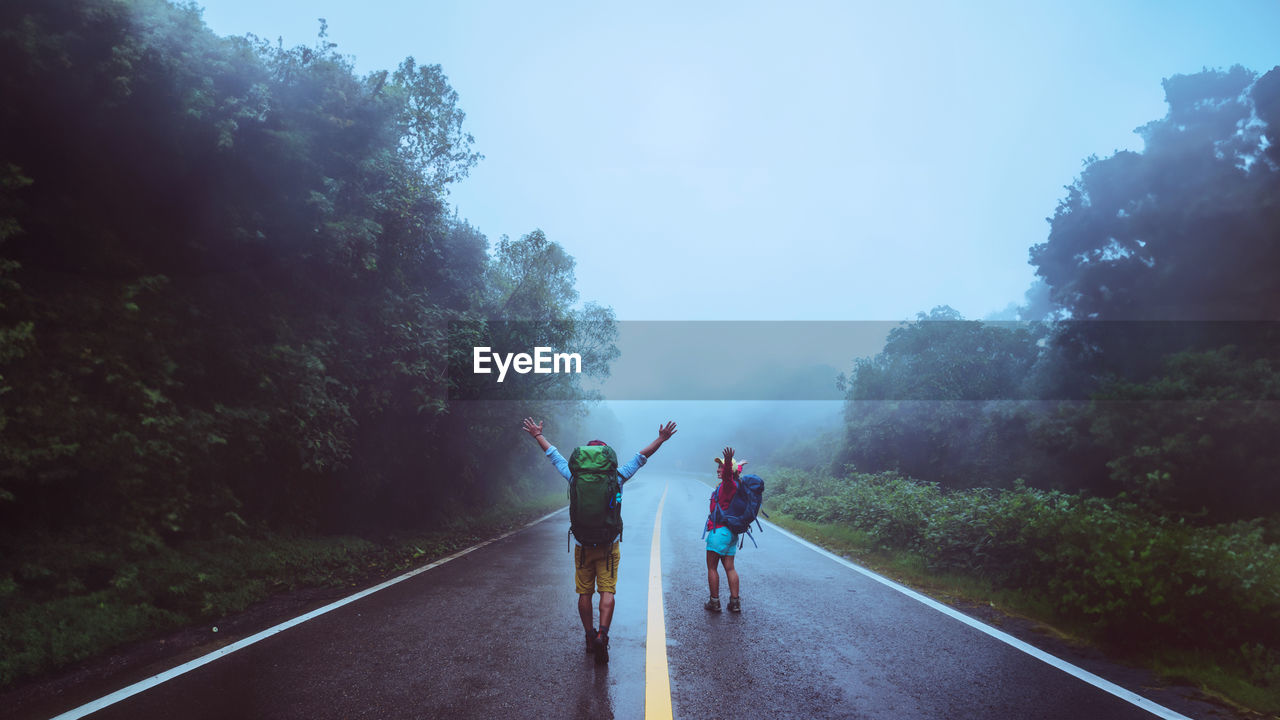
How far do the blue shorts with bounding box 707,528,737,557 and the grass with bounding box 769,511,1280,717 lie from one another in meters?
2.77

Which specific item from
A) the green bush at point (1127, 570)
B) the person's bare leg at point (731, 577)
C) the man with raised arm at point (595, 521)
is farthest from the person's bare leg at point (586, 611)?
the green bush at point (1127, 570)

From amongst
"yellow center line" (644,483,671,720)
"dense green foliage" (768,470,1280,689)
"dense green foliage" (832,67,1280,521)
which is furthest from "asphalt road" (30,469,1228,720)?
"dense green foliage" (832,67,1280,521)

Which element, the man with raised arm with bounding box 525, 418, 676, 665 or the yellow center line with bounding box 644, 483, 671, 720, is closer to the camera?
the yellow center line with bounding box 644, 483, 671, 720

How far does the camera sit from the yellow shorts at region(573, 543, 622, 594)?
5.32 meters

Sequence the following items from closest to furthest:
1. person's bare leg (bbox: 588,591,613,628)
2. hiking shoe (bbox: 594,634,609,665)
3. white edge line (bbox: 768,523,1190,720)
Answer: white edge line (bbox: 768,523,1190,720)
hiking shoe (bbox: 594,634,609,665)
person's bare leg (bbox: 588,591,613,628)

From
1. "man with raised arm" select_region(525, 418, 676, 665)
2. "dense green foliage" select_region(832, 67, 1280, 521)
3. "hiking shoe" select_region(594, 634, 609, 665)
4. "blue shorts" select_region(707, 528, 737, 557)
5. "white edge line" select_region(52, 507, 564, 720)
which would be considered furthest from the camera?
"dense green foliage" select_region(832, 67, 1280, 521)

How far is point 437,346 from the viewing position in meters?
12.9

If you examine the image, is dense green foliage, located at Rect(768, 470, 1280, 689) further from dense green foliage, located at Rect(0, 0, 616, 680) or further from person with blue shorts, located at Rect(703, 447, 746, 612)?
dense green foliage, located at Rect(0, 0, 616, 680)

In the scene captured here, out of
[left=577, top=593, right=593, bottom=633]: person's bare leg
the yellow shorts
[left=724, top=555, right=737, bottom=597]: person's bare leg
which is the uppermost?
the yellow shorts

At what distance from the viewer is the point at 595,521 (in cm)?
514

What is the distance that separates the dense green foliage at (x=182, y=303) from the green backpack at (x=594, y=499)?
4.00 metres

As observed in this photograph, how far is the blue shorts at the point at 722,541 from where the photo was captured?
23.2 feet

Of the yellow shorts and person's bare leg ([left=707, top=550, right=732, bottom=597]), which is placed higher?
the yellow shorts

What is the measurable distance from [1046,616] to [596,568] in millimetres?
4720
